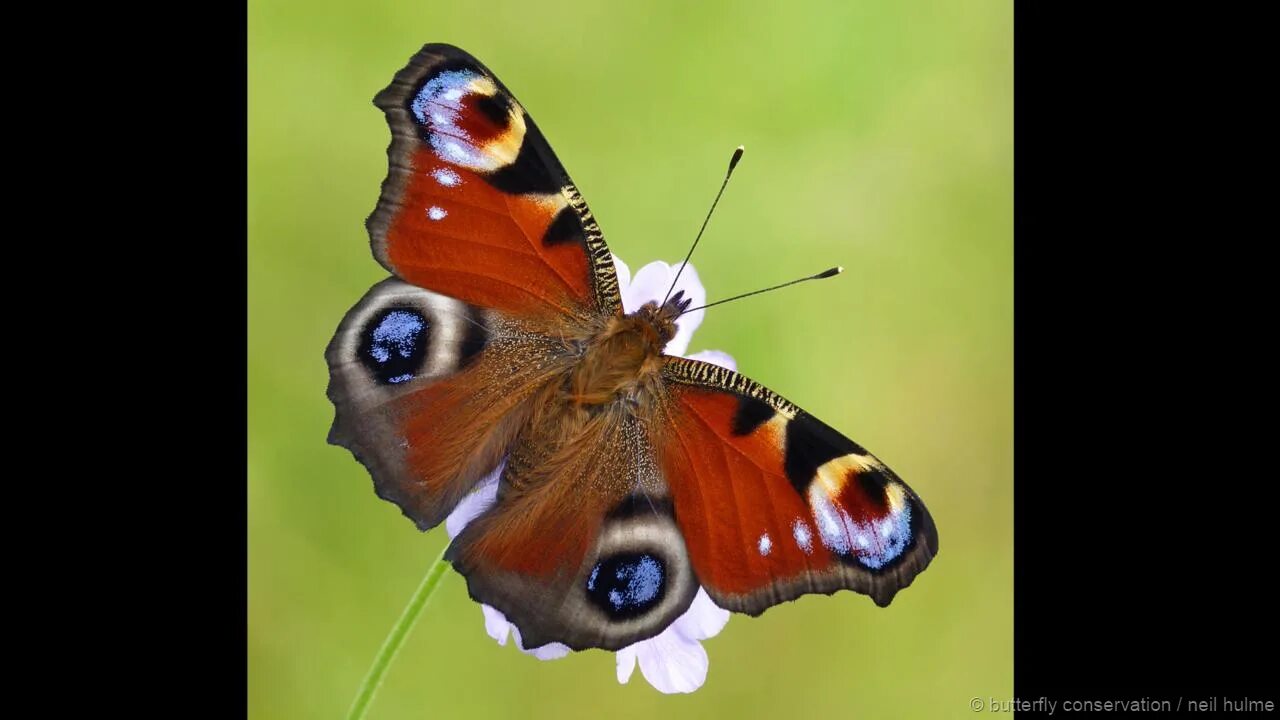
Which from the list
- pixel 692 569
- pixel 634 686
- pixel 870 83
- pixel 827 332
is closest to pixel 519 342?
pixel 692 569

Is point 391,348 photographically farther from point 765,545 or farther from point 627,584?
point 765,545

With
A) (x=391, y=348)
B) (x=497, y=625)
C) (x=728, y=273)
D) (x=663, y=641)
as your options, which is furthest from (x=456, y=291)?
(x=728, y=273)

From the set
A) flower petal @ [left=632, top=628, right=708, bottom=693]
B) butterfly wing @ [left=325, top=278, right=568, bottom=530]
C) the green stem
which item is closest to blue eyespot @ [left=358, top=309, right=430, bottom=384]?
butterfly wing @ [left=325, top=278, right=568, bottom=530]

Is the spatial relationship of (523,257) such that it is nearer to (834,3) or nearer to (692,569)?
A: (692,569)

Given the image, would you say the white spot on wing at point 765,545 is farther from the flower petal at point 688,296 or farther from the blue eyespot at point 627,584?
the flower petal at point 688,296

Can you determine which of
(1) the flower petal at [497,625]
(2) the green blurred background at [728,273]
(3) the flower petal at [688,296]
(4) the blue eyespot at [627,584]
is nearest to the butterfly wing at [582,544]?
(4) the blue eyespot at [627,584]

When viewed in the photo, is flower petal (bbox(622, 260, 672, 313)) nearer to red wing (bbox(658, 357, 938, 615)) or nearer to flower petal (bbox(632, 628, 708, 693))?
red wing (bbox(658, 357, 938, 615))

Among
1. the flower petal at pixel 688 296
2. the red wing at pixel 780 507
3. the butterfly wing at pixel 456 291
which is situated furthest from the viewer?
the flower petal at pixel 688 296
